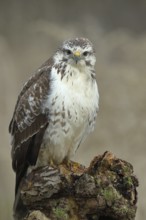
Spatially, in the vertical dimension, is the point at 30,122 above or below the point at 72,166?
above

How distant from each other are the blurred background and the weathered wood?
3763 mm

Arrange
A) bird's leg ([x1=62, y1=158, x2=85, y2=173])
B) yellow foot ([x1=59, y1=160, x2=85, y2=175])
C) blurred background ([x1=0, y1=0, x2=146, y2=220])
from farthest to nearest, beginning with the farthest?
blurred background ([x1=0, y1=0, x2=146, y2=220]), bird's leg ([x1=62, y1=158, x2=85, y2=173]), yellow foot ([x1=59, y1=160, x2=85, y2=175])

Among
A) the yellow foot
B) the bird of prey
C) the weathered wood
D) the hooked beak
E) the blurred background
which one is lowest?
the weathered wood

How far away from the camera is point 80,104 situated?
257 inches

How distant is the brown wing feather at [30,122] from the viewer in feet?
21.5

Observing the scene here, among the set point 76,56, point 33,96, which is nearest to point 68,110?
point 33,96

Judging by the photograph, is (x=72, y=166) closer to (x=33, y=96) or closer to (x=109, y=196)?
(x=33, y=96)

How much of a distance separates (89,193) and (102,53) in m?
5.03

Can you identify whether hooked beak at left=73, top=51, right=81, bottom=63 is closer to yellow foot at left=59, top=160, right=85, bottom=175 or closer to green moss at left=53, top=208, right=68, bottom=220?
yellow foot at left=59, top=160, right=85, bottom=175

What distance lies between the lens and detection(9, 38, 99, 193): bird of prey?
6.50m

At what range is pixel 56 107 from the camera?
6465 millimetres

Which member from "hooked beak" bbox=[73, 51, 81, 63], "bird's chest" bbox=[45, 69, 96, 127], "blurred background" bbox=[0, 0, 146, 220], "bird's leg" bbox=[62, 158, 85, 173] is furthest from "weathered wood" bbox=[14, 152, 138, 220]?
"blurred background" bbox=[0, 0, 146, 220]

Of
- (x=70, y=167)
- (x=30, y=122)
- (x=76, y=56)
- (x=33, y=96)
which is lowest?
(x=70, y=167)

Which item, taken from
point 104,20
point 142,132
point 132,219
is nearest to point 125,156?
point 142,132
